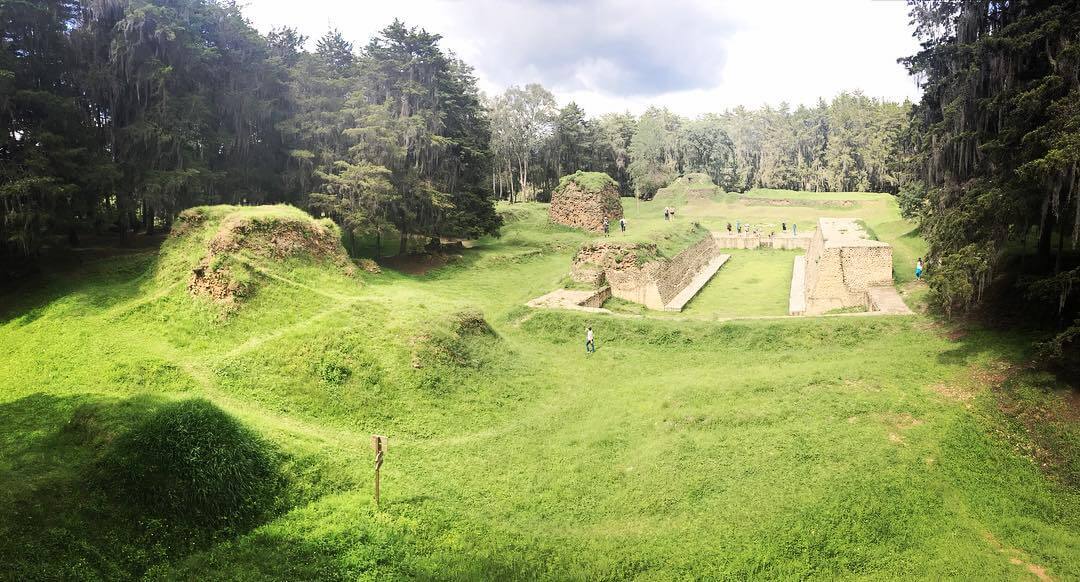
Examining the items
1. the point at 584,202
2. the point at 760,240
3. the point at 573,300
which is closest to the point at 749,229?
the point at 760,240

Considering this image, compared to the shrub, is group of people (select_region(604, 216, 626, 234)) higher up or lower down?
higher up

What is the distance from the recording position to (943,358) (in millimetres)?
14953

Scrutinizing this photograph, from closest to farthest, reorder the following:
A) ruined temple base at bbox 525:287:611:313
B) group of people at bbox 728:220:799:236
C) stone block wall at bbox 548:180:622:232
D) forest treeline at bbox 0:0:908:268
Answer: forest treeline at bbox 0:0:908:268
ruined temple base at bbox 525:287:611:313
stone block wall at bbox 548:180:622:232
group of people at bbox 728:220:799:236

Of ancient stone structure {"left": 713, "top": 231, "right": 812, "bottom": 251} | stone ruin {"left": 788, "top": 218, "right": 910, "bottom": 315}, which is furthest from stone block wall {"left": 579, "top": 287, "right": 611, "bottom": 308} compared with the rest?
ancient stone structure {"left": 713, "top": 231, "right": 812, "bottom": 251}

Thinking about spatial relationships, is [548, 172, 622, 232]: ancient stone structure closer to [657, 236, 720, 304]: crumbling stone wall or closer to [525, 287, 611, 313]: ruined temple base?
[657, 236, 720, 304]: crumbling stone wall

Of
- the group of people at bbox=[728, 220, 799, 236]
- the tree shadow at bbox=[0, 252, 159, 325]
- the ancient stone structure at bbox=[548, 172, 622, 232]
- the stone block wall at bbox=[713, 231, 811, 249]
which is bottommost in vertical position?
the tree shadow at bbox=[0, 252, 159, 325]

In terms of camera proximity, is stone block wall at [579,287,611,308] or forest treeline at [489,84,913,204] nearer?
stone block wall at [579,287,611,308]

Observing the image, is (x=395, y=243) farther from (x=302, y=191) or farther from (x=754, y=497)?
(x=754, y=497)

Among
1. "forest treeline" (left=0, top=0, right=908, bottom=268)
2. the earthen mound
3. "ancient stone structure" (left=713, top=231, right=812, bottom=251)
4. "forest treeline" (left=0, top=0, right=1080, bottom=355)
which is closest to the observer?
"forest treeline" (left=0, top=0, right=1080, bottom=355)

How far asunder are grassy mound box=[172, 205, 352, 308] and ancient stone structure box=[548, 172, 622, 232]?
2368cm

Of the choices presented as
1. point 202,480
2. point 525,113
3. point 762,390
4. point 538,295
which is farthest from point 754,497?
point 525,113

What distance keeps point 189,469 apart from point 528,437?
6842mm

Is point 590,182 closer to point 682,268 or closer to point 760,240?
point 760,240

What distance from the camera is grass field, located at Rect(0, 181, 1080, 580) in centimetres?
880
